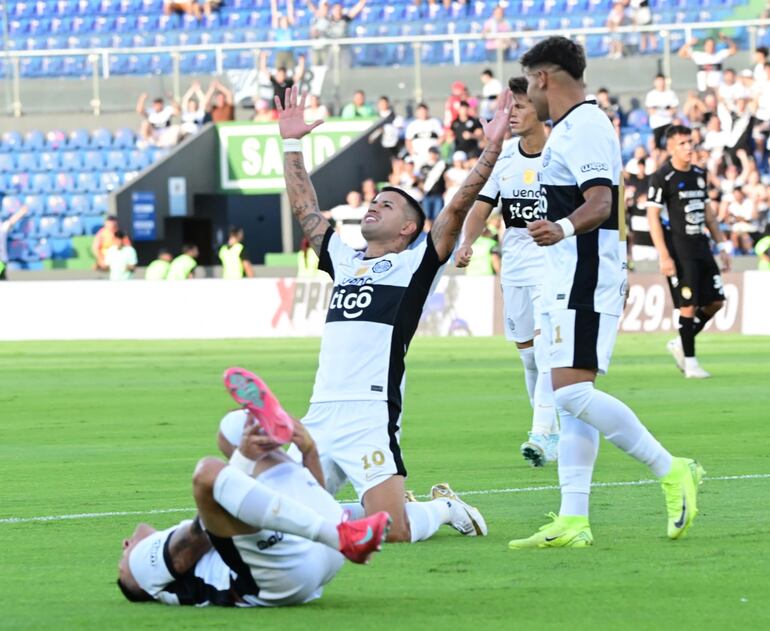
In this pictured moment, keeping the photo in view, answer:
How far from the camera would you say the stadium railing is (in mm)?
32094

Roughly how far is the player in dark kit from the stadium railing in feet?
47.2

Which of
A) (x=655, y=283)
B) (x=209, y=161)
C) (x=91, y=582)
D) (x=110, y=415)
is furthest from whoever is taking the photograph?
(x=209, y=161)

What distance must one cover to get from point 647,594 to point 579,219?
6.11 feet

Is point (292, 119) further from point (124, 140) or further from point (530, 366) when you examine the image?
point (124, 140)

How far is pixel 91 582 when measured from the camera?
6.90 meters

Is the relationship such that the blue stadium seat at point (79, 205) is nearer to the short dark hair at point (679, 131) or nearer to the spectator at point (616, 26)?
the spectator at point (616, 26)

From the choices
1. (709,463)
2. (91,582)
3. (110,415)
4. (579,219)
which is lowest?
(110,415)

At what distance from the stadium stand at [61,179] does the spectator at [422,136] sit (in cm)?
624

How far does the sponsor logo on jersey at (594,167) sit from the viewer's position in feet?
25.4

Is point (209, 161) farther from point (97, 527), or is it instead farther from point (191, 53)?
point (97, 527)

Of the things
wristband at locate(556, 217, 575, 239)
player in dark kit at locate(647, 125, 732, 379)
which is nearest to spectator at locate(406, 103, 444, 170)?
player in dark kit at locate(647, 125, 732, 379)

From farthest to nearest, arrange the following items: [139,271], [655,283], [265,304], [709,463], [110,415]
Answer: [139,271] < [265,304] < [655,283] < [110,415] < [709,463]

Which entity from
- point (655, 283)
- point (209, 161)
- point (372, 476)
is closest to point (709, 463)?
point (372, 476)

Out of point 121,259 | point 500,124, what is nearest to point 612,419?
point 500,124
